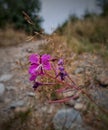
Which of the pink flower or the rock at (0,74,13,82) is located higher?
the rock at (0,74,13,82)

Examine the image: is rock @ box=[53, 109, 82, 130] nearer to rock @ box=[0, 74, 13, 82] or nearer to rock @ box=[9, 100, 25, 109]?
rock @ box=[9, 100, 25, 109]

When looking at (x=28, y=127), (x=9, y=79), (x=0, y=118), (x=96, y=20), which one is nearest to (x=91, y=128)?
(x=28, y=127)

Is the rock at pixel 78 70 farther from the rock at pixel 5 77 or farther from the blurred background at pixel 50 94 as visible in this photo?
the rock at pixel 5 77

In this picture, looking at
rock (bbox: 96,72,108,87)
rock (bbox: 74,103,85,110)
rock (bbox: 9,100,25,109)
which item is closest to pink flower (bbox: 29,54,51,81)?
rock (bbox: 74,103,85,110)

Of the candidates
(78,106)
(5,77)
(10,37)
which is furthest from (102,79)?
(10,37)

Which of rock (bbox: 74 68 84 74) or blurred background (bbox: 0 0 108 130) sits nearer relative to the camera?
blurred background (bbox: 0 0 108 130)

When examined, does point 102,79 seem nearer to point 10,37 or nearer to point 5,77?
point 5,77
